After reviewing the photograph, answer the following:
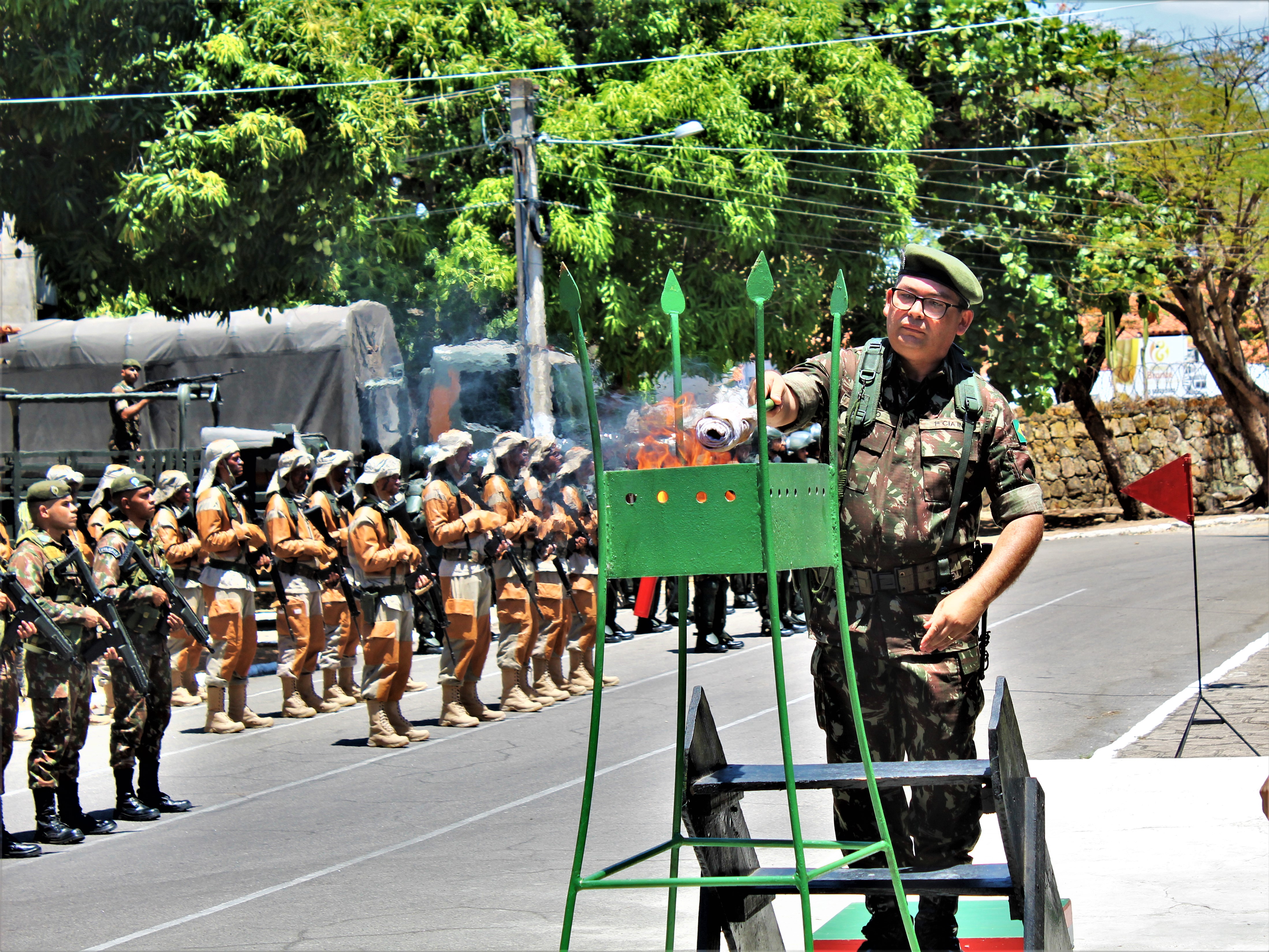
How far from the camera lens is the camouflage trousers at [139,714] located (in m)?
8.12

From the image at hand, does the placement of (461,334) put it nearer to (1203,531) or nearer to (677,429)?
(1203,531)

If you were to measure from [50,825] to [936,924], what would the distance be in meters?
5.31

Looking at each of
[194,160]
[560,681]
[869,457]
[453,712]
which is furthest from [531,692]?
[869,457]

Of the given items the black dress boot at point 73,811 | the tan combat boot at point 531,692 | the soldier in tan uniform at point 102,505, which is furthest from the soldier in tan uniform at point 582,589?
the black dress boot at point 73,811

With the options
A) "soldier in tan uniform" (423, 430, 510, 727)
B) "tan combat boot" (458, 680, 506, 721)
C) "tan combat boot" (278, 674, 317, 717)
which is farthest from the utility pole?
"tan combat boot" (458, 680, 506, 721)

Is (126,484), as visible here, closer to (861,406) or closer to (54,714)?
(54,714)

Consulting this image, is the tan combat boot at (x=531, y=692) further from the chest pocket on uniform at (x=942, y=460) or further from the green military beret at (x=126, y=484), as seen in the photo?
the chest pocket on uniform at (x=942, y=460)

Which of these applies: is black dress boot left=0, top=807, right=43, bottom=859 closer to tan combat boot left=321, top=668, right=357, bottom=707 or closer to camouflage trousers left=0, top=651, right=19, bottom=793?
camouflage trousers left=0, top=651, right=19, bottom=793

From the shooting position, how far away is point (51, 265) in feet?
45.0

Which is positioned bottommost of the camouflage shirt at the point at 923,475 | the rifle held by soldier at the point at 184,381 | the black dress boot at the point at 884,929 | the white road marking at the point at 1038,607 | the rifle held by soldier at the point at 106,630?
the white road marking at the point at 1038,607

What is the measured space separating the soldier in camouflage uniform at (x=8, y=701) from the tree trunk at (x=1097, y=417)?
2569cm

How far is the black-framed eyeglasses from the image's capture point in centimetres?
414

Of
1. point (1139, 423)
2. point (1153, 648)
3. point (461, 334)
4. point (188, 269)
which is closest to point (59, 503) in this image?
point (188, 269)

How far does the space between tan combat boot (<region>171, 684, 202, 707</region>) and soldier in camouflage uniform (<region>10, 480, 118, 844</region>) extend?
5.08m
